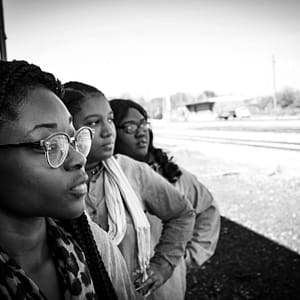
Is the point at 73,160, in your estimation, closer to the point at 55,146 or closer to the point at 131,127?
the point at 55,146

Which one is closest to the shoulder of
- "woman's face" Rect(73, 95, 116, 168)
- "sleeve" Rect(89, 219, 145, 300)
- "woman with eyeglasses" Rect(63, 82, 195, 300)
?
"woman with eyeglasses" Rect(63, 82, 195, 300)

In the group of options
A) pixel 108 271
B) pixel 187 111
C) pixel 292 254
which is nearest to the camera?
pixel 108 271

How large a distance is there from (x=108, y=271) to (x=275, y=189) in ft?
24.2

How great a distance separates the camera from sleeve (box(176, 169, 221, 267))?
7.94 ft

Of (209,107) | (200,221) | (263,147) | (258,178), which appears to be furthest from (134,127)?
(209,107)

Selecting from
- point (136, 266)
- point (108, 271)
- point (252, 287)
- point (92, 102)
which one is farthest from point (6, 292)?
point (252, 287)

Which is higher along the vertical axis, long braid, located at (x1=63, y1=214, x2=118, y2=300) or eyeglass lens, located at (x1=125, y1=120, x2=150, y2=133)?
eyeglass lens, located at (x1=125, y1=120, x2=150, y2=133)

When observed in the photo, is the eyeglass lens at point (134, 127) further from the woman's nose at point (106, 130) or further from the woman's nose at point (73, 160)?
the woman's nose at point (73, 160)

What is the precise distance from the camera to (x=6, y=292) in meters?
0.83

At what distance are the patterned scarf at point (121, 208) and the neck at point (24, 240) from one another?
0.53m

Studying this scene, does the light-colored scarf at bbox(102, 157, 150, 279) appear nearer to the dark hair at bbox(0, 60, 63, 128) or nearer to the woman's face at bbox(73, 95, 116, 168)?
the woman's face at bbox(73, 95, 116, 168)

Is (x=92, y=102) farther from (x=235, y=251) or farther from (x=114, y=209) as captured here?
(x=235, y=251)

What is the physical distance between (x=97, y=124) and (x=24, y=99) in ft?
2.40

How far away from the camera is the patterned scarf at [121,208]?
1552 millimetres
